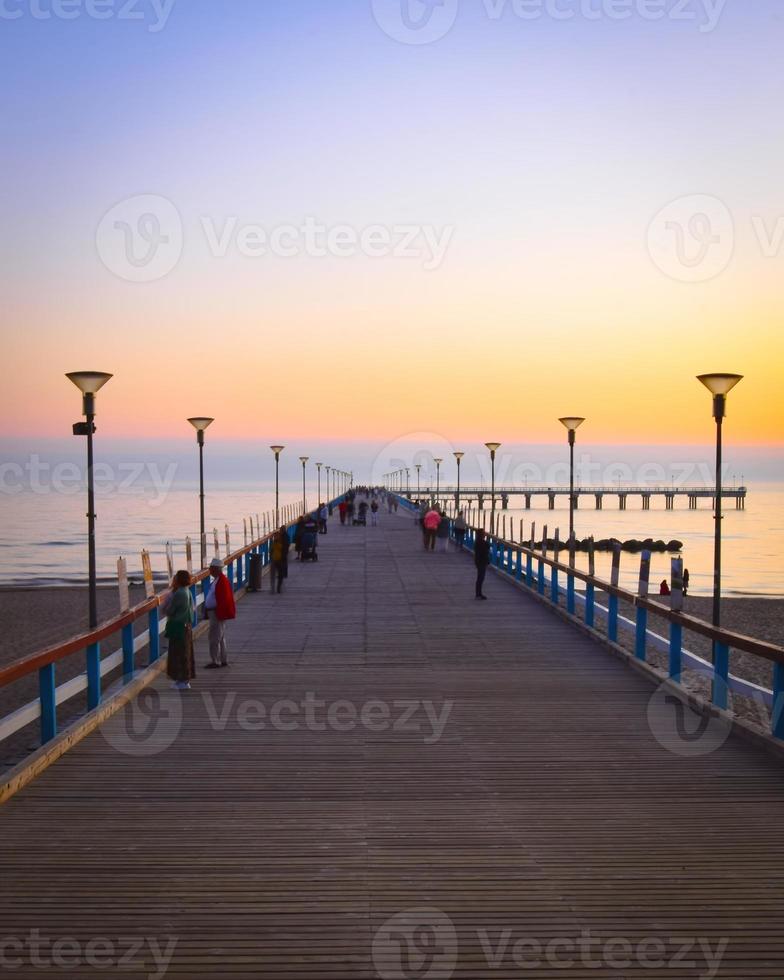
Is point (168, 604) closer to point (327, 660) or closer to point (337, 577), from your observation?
point (327, 660)

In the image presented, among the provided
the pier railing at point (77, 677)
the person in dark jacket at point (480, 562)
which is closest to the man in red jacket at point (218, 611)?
the pier railing at point (77, 677)

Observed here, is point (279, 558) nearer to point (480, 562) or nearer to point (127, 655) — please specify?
point (480, 562)

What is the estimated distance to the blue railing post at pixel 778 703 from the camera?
317 inches

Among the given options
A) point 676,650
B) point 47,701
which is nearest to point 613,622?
point 676,650

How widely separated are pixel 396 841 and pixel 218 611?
6.46 metres

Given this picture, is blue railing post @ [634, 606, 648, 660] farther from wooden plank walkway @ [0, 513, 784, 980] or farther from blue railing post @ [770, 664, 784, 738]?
blue railing post @ [770, 664, 784, 738]

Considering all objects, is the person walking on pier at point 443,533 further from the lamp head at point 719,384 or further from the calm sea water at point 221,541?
the lamp head at point 719,384

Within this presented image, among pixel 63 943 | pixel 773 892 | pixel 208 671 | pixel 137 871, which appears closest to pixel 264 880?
pixel 137 871

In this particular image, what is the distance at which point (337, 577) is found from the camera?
24625mm

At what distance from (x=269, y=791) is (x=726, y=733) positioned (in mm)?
4331

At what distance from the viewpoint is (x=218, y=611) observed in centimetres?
1225

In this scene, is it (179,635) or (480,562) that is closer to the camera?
(179,635)

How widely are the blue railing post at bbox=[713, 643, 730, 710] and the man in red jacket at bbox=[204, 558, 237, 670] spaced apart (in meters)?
5.69

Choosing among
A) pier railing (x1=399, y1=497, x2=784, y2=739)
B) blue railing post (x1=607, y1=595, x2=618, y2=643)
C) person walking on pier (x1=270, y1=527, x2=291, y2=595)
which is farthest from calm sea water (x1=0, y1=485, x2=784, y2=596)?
blue railing post (x1=607, y1=595, x2=618, y2=643)
